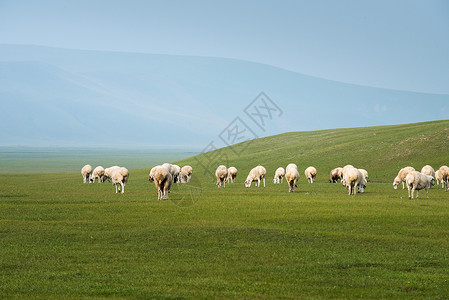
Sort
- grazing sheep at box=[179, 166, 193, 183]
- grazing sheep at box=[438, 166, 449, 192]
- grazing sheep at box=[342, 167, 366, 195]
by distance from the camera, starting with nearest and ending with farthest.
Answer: grazing sheep at box=[342, 167, 366, 195], grazing sheep at box=[438, 166, 449, 192], grazing sheep at box=[179, 166, 193, 183]

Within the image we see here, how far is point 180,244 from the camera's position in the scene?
1922 cm

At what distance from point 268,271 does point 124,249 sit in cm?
530

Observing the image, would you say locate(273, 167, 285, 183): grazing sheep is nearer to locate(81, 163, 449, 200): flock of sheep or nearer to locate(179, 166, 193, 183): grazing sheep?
locate(81, 163, 449, 200): flock of sheep

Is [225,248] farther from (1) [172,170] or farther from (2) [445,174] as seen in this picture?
(1) [172,170]

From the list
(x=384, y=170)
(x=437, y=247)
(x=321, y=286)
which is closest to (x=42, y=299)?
(x=321, y=286)

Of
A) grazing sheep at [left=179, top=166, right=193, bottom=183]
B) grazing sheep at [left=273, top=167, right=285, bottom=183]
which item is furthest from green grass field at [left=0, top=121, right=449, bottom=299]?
grazing sheep at [left=179, top=166, right=193, bottom=183]

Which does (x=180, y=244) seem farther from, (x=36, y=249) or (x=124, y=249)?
(x=36, y=249)

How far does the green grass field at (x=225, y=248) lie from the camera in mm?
13805

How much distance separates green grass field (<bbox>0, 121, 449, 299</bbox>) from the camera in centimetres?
1380

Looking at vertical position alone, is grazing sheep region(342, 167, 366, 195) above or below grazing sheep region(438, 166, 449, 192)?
below

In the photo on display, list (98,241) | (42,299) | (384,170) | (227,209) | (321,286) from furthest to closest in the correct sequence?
1. (384,170)
2. (227,209)
3. (98,241)
4. (321,286)
5. (42,299)

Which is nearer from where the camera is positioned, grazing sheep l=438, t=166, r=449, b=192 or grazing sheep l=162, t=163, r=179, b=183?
grazing sheep l=438, t=166, r=449, b=192

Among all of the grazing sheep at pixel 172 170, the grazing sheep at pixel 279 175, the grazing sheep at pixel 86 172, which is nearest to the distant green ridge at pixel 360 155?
the grazing sheep at pixel 279 175

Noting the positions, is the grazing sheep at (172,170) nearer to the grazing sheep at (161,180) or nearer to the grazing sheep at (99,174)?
the grazing sheep at (161,180)
